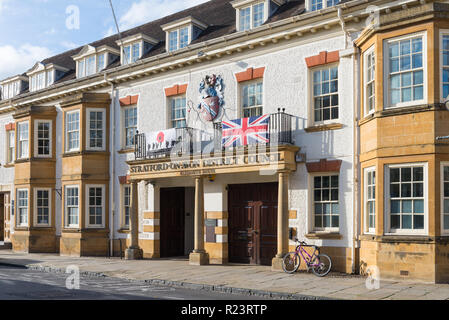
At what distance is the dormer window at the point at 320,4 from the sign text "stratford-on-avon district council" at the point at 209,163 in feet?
15.4

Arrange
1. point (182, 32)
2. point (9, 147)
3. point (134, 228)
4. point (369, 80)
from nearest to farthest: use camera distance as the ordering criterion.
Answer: point (369, 80) → point (134, 228) → point (182, 32) → point (9, 147)

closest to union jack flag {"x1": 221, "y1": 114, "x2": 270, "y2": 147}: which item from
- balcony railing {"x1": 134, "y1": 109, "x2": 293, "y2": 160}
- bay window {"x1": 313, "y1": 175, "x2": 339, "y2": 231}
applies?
balcony railing {"x1": 134, "y1": 109, "x2": 293, "y2": 160}

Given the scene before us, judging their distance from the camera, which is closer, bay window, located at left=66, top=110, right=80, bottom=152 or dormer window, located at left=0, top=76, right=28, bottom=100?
bay window, located at left=66, top=110, right=80, bottom=152

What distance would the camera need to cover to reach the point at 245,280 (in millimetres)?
13250

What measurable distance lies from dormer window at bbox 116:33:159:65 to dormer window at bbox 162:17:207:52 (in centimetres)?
148

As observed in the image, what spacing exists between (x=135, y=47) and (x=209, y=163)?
7.66 m

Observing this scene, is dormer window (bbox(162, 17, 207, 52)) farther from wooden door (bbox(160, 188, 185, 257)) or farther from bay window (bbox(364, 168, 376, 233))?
bay window (bbox(364, 168, 376, 233))

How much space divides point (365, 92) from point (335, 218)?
366 centimetres

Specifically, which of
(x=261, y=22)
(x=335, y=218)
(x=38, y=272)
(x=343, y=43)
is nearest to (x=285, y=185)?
(x=335, y=218)

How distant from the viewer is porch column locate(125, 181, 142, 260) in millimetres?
19188

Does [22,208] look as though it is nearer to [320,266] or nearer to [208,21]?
[208,21]

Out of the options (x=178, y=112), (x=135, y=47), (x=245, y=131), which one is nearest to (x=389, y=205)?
(x=245, y=131)

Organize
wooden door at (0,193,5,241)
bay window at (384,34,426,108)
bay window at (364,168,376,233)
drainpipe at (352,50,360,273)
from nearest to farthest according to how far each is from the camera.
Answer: bay window at (384,34,426,108) → bay window at (364,168,376,233) → drainpipe at (352,50,360,273) → wooden door at (0,193,5,241)
